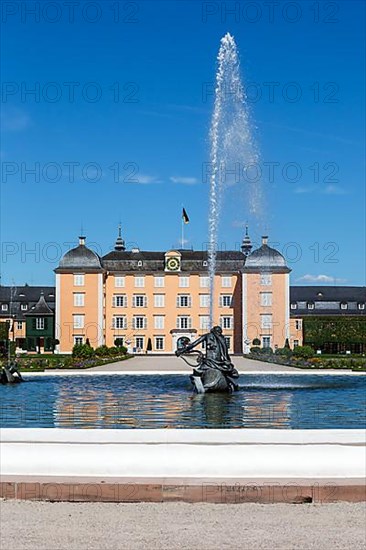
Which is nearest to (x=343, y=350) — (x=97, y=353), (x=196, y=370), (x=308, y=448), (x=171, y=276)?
(x=171, y=276)

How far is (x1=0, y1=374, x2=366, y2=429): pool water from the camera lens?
30.8 ft

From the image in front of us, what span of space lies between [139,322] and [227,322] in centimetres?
674

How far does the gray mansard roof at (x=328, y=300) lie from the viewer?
6931 cm

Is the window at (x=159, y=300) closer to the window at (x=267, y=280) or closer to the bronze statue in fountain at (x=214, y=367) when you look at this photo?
the window at (x=267, y=280)

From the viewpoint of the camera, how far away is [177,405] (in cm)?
1148

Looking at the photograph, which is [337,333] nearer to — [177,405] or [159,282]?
[159,282]

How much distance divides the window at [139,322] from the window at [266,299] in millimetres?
9122

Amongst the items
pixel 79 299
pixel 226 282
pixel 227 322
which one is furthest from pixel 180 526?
pixel 227 322

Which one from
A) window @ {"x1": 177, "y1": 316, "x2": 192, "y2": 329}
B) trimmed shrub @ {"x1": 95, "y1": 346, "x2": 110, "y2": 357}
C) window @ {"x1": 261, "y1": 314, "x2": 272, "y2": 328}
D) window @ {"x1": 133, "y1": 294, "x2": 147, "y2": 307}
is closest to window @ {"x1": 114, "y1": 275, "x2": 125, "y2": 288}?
window @ {"x1": 133, "y1": 294, "x2": 147, "y2": 307}

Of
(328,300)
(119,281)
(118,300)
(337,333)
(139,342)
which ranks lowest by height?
(139,342)

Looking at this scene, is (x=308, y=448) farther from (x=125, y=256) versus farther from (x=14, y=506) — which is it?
(x=125, y=256)

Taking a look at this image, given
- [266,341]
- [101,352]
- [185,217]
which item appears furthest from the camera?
[266,341]

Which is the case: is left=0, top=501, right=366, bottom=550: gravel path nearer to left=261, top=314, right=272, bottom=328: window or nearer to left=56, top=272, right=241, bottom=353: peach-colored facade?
left=261, top=314, right=272, bottom=328: window

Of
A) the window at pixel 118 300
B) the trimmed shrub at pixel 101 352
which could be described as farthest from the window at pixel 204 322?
the trimmed shrub at pixel 101 352
